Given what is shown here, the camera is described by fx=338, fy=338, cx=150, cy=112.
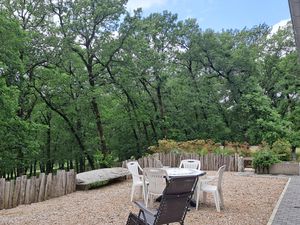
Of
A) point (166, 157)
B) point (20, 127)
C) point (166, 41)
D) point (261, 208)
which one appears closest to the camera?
point (261, 208)

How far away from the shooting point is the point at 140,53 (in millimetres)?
19062

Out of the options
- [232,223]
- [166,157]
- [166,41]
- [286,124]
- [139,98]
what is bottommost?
[232,223]

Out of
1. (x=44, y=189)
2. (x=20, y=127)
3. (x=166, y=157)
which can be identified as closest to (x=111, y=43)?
A: (x=20, y=127)

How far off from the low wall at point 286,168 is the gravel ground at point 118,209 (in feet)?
9.15

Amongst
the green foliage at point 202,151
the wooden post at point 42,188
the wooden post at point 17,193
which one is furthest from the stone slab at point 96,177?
the green foliage at point 202,151

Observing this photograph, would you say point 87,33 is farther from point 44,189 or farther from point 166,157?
point 44,189

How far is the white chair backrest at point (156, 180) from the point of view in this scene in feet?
20.8

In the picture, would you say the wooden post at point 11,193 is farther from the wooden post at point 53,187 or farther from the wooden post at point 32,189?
the wooden post at point 53,187

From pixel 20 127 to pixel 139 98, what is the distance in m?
8.99

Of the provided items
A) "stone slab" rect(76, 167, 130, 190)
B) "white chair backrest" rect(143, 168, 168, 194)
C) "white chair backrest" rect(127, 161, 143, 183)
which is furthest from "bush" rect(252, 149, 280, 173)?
"white chair backrest" rect(143, 168, 168, 194)

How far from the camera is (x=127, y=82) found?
19.5 metres

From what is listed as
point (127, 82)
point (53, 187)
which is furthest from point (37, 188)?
point (127, 82)

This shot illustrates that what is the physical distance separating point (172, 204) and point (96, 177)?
591 cm

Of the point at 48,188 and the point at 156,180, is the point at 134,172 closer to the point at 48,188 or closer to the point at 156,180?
the point at 156,180
